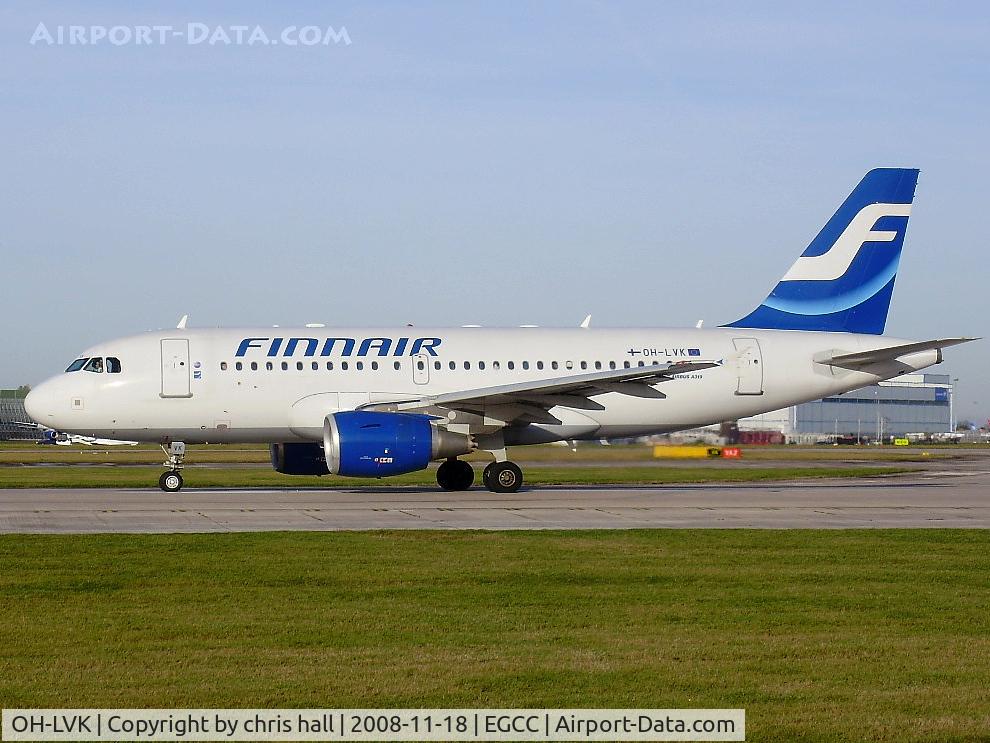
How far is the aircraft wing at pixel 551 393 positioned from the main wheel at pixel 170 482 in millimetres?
4941

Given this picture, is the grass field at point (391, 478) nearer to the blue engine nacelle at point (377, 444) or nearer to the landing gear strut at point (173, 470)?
the landing gear strut at point (173, 470)

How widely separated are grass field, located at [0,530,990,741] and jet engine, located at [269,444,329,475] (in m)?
12.0

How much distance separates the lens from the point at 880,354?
98.6 feet

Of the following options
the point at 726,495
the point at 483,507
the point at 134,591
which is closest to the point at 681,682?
the point at 134,591

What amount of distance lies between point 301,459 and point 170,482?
3104 millimetres

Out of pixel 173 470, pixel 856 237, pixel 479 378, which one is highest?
pixel 856 237

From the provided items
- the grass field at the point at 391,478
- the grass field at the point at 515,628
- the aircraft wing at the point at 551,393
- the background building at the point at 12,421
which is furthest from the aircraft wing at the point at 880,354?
the background building at the point at 12,421

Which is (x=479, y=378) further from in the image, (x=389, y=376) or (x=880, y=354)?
(x=880, y=354)

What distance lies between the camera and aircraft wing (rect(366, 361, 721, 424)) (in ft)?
87.0

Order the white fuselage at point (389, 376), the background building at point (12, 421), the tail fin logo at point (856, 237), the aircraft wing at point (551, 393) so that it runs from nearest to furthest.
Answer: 1. the aircraft wing at point (551, 393)
2. the white fuselage at point (389, 376)
3. the tail fin logo at point (856, 237)
4. the background building at point (12, 421)

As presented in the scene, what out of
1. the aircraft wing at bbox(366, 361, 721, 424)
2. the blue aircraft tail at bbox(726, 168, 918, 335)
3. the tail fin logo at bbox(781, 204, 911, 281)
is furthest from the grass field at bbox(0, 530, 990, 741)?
the tail fin logo at bbox(781, 204, 911, 281)

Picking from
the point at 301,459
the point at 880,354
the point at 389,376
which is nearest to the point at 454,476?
the point at 389,376

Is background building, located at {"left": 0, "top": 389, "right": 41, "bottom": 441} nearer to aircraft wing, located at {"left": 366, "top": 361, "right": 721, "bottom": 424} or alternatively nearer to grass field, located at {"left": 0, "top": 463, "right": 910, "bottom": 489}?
grass field, located at {"left": 0, "top": 463, "right": 910, "bottom": 489}

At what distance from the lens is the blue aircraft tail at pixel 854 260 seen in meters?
32.0
